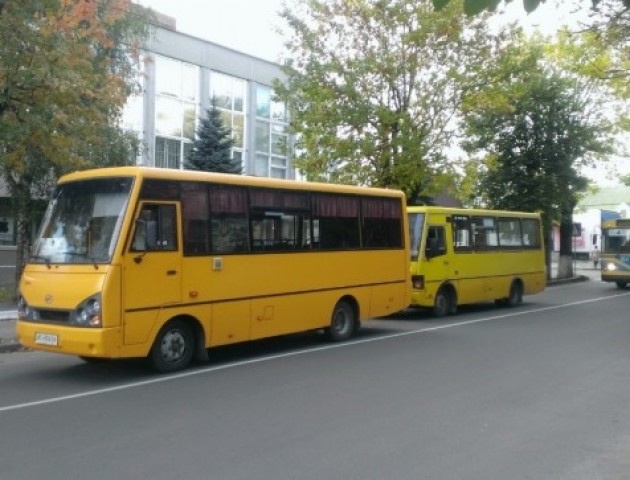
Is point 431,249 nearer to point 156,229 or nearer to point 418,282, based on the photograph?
point 418,282

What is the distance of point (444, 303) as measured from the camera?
59.9 ft

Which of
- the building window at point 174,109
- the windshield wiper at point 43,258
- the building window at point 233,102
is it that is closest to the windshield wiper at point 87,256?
the windshield wiper at point 43,258

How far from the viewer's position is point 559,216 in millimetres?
28906

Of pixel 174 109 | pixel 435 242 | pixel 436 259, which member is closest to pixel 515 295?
pixel 436 259

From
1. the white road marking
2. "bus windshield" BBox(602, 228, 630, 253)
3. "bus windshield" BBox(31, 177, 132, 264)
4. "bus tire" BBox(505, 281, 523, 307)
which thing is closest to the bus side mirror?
the white road marking

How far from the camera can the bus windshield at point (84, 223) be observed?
9.45 metres

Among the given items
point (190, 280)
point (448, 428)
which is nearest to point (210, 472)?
point (448, 428)

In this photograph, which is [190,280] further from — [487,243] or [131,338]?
[487,243]

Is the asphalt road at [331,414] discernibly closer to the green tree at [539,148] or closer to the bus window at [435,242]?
the bus window at [435,242]

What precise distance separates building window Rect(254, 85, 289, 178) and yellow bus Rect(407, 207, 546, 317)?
1514 centimetres

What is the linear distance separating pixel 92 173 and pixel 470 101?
15173 millimetres

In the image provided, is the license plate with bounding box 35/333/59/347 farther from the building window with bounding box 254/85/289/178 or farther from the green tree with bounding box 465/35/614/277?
the building window with bounding box 254/85/289/178

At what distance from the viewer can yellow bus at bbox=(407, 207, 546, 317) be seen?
17.4m

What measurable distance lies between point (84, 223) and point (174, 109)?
21170mm
